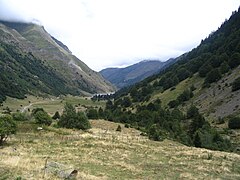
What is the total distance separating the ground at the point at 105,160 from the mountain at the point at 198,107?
67.1ft

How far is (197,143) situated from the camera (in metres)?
70.5

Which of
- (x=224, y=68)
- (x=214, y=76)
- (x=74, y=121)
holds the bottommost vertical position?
(x=74, y=121)

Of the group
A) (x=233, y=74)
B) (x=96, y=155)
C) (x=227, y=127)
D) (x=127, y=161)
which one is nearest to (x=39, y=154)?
(x=96, y=155)

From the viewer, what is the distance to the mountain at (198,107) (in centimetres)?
7512

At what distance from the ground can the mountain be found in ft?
67.1

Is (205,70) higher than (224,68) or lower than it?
higher

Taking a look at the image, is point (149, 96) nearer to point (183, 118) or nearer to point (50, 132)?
point (183, 118)

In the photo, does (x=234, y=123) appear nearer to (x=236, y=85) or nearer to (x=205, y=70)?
(x=236, y=85)

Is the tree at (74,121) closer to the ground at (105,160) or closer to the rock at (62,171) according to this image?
the ground at (105,160)

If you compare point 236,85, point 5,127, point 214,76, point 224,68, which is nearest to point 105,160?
point 5,127

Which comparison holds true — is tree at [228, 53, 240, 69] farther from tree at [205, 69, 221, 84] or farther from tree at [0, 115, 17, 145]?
tree at [0, 115, 17, 145]

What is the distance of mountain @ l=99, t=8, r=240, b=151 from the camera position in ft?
246

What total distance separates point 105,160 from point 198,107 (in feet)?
302

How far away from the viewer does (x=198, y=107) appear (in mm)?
125938
